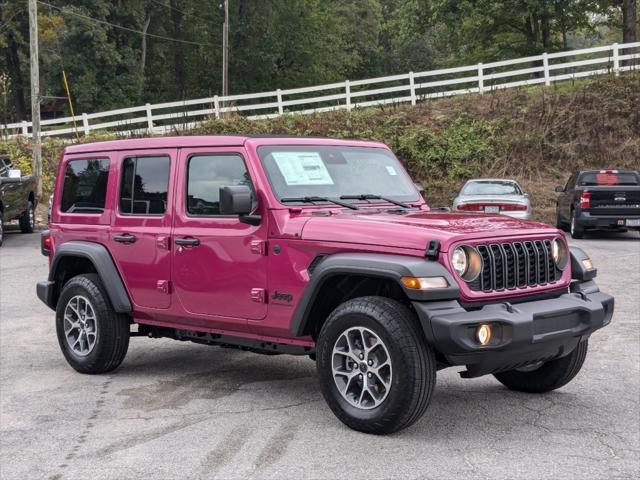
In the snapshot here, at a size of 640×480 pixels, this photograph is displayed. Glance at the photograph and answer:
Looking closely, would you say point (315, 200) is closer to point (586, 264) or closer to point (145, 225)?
point (145, 225)

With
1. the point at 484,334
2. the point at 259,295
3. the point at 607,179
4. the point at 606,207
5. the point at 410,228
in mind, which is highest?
the point at 607,179

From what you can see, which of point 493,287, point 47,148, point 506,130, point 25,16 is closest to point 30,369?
point 493,287

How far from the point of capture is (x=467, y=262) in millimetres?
5047

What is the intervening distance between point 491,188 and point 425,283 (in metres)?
14.9

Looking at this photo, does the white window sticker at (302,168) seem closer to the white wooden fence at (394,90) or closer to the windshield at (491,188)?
the windshield at (491,188)

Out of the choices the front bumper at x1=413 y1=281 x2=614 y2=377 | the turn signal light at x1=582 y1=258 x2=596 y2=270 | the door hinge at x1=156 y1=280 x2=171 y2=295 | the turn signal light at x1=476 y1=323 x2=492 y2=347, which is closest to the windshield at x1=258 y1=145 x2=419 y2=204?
the door hinge at x1=156 y1=280 x2=171 y2=295

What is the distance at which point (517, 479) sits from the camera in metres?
4.44

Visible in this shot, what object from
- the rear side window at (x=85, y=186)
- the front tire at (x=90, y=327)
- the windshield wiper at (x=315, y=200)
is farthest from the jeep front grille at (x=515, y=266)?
the rear side window at (x=85, y=186)

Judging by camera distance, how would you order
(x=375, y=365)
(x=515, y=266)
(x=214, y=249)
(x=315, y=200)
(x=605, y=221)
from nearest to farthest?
(x=375, y=365) < (x=515, y=266) < (x=315, y=200) < (x=214, y=249) < (x=605, y=221)

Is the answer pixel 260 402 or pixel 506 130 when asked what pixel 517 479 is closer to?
pixel 260 402

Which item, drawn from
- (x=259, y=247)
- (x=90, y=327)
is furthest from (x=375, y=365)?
(x=90, y=327)

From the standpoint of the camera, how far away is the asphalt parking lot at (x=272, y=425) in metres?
4.70

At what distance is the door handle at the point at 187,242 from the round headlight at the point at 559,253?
2548 millimetres

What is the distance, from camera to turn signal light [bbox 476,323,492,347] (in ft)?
15.9
